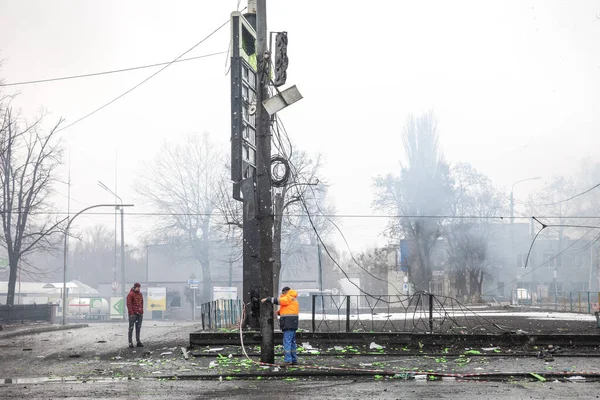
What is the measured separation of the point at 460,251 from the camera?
54.8 metres

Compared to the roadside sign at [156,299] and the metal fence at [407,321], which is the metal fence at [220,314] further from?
the roadside sign at [156,299]

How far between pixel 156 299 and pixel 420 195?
73.9ft

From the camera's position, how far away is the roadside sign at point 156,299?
5425 centimetres

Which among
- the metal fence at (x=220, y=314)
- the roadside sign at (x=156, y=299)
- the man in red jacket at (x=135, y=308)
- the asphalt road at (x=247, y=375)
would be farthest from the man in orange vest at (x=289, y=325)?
the roadside sign at (x=156, y=299)

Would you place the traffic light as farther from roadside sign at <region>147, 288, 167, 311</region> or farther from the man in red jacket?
roadside sign at <region>147, 288, 167, 311</region>

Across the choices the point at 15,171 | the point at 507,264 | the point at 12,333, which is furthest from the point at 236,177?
the point at 507,264

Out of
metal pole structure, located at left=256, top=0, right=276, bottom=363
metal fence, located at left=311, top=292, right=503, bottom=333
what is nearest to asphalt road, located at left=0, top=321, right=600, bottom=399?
metal pole structure, located at left=256, top=0, right=276, bottom=363

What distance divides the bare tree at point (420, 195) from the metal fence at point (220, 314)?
2887 cm

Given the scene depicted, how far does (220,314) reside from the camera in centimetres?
2141

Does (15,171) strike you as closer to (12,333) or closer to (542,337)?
(12,333)

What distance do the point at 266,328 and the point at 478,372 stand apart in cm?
398

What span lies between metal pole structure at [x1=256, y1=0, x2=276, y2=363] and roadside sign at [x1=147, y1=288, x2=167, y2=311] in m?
42.8

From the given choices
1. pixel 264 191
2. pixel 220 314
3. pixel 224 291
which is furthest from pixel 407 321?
pixel 224 291

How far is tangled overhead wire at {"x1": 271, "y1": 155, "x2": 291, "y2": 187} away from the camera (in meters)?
16.0
